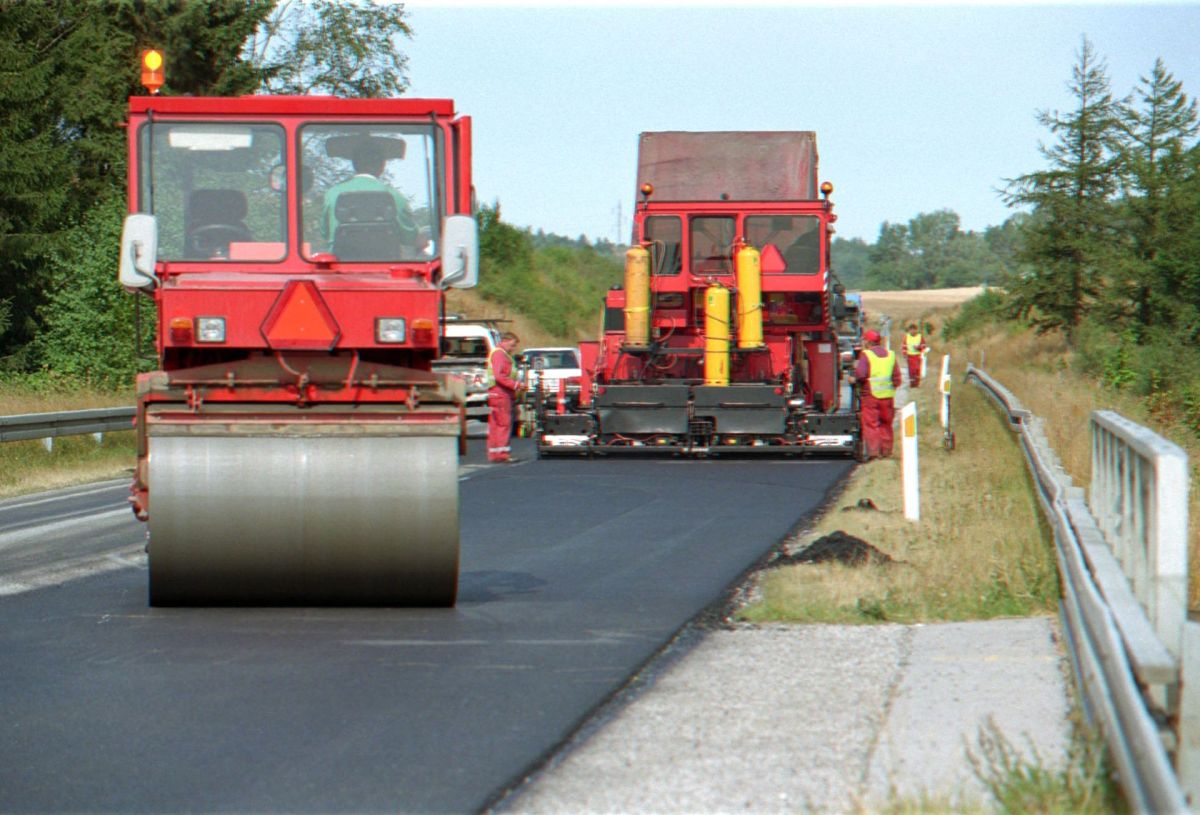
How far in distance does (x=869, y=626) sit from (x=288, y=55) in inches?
1939

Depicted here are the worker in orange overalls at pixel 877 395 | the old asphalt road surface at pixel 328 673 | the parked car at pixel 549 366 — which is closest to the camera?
the old asphalt road surface at pixel 328 673

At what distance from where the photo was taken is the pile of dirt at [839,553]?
11.2 metres

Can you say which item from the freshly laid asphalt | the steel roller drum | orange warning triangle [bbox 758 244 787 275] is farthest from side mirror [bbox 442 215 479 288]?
orange warning triangle [bbox 758 244 787 275]

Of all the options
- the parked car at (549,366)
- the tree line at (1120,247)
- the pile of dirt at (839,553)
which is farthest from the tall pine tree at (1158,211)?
the pile of dirt at (839,553)

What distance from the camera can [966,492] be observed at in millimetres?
16438

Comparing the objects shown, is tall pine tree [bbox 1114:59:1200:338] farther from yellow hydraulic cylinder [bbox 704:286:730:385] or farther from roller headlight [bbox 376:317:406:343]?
roller headlight [bbox 376:317:406:343]

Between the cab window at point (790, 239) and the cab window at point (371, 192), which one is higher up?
the cab window at point (790, 239)

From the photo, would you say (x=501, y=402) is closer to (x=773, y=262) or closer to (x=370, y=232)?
(x=773, y=262)

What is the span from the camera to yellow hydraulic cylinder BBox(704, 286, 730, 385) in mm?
22141

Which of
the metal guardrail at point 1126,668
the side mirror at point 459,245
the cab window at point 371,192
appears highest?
the cab window at point 371,192

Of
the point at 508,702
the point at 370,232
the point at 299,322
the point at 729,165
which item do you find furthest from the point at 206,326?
the point at 729,165

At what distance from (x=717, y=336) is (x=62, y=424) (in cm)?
843

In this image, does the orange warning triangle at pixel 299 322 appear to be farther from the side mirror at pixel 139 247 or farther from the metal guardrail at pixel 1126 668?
the metal guardrail at pixel 1126 668

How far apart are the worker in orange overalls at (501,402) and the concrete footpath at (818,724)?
551 inches
